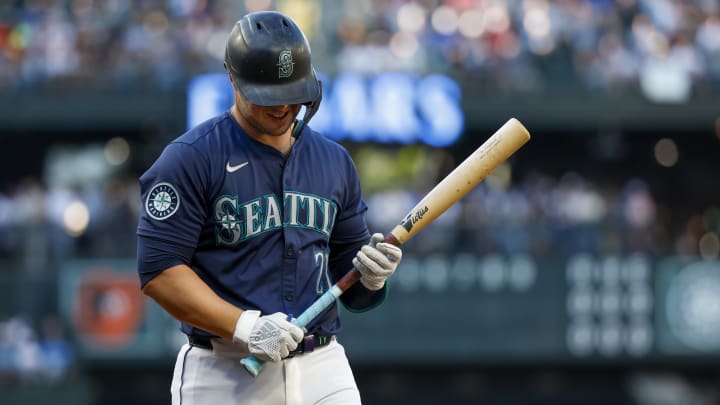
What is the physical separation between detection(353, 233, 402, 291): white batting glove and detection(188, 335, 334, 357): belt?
0.26m

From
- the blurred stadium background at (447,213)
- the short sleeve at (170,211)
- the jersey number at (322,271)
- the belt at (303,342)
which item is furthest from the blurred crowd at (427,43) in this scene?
the short sleeve at (170,211)

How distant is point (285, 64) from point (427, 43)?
12415mm

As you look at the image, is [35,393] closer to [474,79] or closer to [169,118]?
[169,118]

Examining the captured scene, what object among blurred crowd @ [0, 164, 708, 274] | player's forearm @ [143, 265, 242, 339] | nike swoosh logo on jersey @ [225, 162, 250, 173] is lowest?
player's forearm @ [143, 265, 242, 339]

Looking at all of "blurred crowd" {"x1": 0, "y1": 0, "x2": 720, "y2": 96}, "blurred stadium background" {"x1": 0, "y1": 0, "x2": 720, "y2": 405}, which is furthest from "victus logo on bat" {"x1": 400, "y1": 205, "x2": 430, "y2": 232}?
"blurred crowd" {"x1": 0, "y1": 0, "x2": 720, "y2": 96}

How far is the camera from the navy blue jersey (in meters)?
4.03

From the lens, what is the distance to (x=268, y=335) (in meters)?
3.94

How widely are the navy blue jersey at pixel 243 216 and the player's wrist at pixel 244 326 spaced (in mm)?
126

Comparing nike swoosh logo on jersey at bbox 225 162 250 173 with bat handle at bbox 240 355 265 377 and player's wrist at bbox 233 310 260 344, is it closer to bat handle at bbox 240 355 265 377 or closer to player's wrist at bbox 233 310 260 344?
player's wrist at bbox 233 310 260 344

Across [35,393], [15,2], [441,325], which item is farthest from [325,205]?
[15,2]

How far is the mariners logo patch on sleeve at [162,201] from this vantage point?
4016mm

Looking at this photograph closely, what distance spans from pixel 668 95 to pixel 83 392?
27.3 feet

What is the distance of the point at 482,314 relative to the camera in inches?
608

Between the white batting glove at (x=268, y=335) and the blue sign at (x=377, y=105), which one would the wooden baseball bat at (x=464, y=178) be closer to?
the white batting glove at (x=268, y=335)
